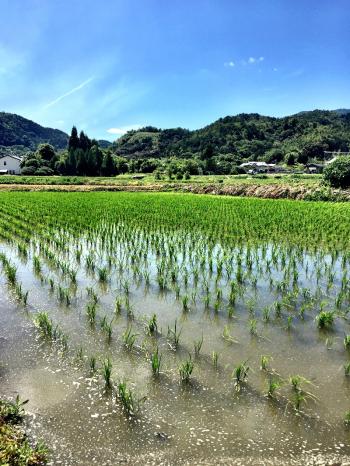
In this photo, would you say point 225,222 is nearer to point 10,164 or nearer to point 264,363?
point 264,363

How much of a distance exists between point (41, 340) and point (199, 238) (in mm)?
8072

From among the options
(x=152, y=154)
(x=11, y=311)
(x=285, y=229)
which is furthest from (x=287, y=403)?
(x=152, y=154)

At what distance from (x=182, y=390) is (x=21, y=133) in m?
183

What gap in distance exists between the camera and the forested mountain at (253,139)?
11075cm

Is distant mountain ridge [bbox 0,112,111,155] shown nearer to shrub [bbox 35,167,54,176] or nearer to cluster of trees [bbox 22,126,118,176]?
cluster of trees [bbox 22,126,118,176]

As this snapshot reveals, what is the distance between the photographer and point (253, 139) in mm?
130625

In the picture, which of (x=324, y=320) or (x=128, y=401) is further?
(x=324, y=320)

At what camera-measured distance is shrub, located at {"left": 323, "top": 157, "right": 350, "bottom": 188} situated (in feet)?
102

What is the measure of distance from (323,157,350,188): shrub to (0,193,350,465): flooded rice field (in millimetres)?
23002

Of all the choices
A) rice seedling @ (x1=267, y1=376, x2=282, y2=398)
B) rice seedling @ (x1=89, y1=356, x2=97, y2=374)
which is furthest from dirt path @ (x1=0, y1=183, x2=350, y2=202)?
rice seedling @ (x1=89, y1=356, x2=97, y2=374)

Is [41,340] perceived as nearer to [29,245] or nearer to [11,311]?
[11,311]

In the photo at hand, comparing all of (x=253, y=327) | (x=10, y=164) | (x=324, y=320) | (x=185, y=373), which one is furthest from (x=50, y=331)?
(x=10, y=164)

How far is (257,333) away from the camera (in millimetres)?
5695

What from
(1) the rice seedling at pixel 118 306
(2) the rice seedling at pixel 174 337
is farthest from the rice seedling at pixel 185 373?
(1) the rice seedling at pixel 118 306
